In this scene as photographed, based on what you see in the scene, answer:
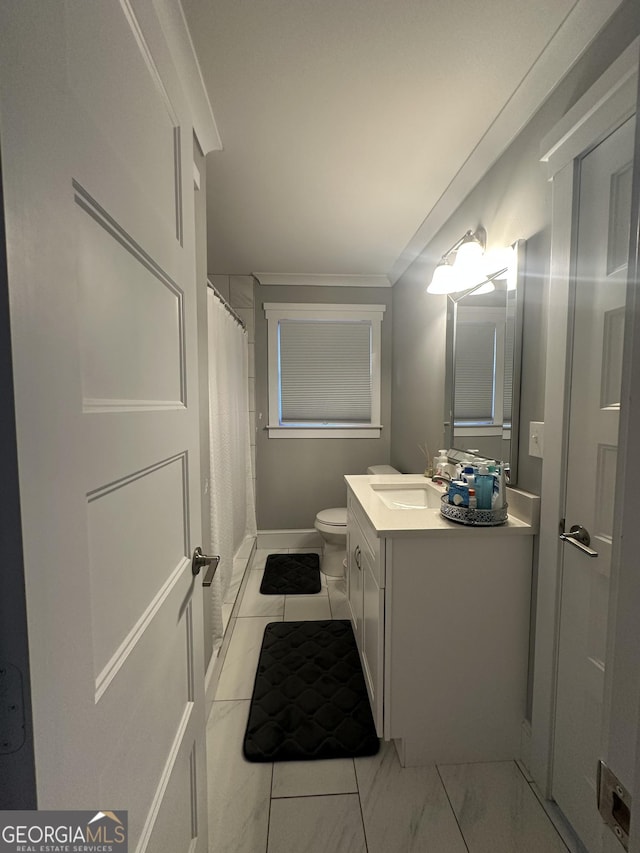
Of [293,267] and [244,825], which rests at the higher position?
[293,267]

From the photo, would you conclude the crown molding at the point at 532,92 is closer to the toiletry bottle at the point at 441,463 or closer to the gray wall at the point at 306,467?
the toiletry bottle at the point at 441,463

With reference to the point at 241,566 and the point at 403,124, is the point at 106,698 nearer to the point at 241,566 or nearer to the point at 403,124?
the point at 403,124

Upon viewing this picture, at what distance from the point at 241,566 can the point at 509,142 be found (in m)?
2.87

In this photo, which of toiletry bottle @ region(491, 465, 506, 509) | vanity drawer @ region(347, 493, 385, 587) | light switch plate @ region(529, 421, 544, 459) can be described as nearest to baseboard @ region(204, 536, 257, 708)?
vanity drawer @ region(347, 493, 385, 587)

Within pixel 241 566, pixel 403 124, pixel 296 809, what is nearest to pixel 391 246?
pixel 403 124

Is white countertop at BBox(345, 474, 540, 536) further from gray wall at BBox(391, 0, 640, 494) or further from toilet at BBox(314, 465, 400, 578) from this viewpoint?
toilet at BBox(314, 465, 400, 578)

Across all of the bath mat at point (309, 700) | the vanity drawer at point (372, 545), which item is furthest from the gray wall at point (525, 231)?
the bath mat at point (309, 700)

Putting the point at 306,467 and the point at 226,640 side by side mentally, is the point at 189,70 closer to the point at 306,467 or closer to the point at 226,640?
the point at 226,640

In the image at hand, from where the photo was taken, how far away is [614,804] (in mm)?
393

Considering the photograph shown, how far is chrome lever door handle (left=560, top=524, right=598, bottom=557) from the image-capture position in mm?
1088

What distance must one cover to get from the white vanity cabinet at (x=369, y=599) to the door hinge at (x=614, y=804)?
37.1 inches

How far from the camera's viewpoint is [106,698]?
1.64ft

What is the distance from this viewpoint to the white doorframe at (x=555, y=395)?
1086 mm

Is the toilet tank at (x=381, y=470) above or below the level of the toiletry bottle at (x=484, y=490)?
below
